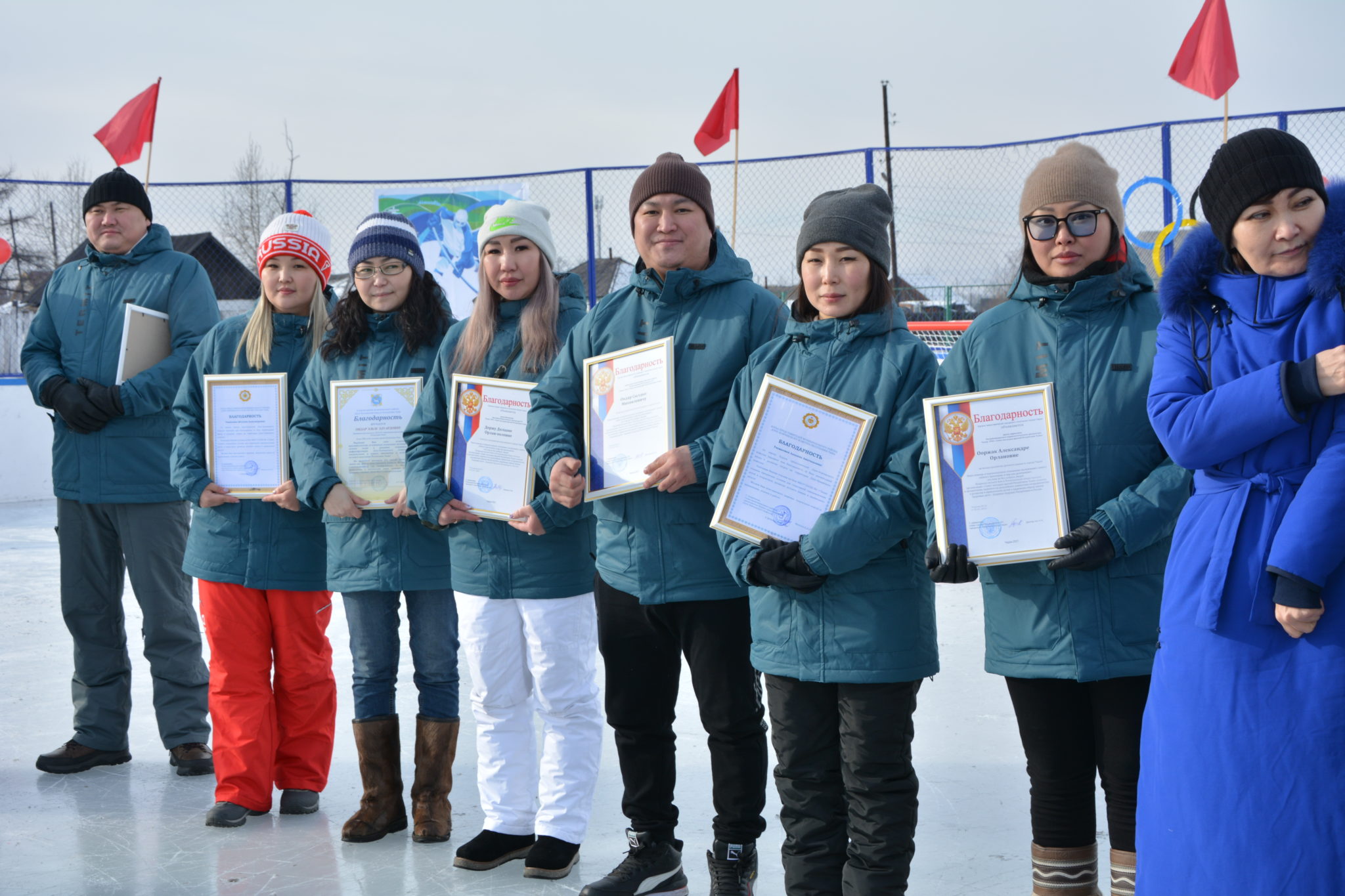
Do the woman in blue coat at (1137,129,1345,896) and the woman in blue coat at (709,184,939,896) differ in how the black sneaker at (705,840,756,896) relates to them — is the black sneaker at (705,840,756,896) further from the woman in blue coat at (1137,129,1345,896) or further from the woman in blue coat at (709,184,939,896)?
the woman in blue coat at (1137,129,1345,896)

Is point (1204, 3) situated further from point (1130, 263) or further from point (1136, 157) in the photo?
point (1130, 263)

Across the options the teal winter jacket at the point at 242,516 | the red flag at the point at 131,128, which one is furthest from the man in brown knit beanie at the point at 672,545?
the red flag at the point at 131,128

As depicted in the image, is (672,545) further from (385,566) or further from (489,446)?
(385,566)

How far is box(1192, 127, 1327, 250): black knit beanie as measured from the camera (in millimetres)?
1989

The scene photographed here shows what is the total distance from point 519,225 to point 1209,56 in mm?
5949

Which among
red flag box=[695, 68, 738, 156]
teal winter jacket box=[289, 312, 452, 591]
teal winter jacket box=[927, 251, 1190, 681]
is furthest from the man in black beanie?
red flag box=[695, 68, 738, 156]

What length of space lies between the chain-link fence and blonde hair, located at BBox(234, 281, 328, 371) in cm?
478

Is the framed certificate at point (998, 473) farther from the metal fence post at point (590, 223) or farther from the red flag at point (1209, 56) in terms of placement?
the metal fence post at point (590, 223)

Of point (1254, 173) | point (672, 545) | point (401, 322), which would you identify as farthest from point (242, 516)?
point (1254, 173)

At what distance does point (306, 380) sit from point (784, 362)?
1.63 meters

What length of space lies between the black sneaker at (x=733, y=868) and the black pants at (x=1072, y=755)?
0.72 metres

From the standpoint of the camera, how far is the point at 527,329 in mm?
3270

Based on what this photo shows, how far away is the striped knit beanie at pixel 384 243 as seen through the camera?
347 cm

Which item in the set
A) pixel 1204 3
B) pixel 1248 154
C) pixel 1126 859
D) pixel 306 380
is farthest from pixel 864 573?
pixel 1204 3
